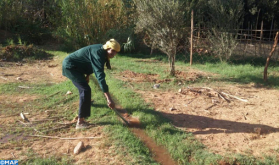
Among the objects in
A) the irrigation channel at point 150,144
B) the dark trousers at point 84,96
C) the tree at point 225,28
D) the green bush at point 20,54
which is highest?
the tree at point 225,28

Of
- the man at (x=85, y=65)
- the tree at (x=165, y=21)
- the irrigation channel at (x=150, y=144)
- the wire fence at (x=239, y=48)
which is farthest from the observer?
the wire fence at (x=239, y=48)

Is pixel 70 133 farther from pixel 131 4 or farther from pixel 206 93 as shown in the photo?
pixel 131 4

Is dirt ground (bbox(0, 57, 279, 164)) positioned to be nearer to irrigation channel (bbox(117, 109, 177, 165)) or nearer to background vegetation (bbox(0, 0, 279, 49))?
irrigation channel (bbox(117, 109, 177, 165))

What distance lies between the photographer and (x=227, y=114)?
4.88m

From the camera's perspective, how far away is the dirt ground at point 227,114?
152 inches

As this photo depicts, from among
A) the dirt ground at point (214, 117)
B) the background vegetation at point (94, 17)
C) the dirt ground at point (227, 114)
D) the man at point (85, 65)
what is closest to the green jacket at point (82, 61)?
the man at point (85, 65)

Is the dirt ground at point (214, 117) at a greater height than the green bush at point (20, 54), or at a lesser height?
lesser

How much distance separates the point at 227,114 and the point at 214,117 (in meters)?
0.31

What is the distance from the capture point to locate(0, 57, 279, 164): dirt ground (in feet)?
12.2

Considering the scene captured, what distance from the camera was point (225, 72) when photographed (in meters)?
8.00

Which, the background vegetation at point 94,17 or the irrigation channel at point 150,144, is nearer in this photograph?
the irrigation channel at point 150,144

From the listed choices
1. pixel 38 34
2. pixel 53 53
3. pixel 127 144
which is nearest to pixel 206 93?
pixel 127 144

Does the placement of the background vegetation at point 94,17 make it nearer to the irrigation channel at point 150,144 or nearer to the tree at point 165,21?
the tree at point 165,21

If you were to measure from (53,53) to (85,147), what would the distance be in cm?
833
